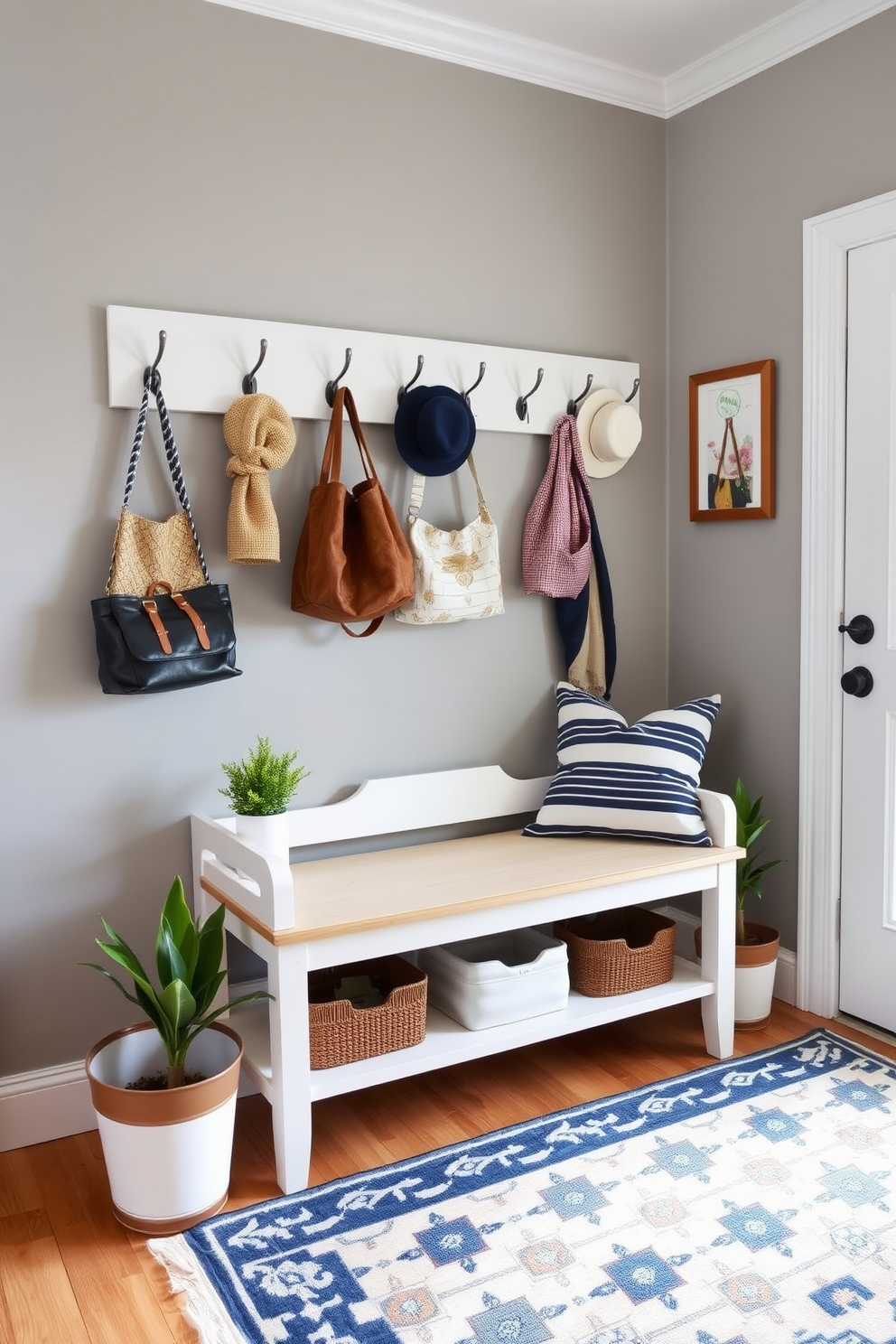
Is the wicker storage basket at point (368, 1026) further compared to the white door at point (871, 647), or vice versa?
the white door at point (871, 647)

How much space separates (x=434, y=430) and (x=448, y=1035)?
1.36 meters

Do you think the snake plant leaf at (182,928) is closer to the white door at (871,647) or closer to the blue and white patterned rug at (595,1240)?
the blue and white patterned rug at (595,1240)

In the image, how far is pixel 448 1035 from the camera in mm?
2400

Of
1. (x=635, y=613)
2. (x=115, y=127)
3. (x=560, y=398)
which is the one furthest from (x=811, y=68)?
(x=115, y=127)

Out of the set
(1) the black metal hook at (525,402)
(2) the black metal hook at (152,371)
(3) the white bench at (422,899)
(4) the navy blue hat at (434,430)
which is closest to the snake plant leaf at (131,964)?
(3) the white bench at (422,899)

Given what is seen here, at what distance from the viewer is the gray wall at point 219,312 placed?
2291 millimetres

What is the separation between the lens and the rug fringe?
1.73 metres

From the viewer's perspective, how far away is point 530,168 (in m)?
2.89

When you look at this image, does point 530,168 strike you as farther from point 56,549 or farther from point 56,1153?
point 56,1153

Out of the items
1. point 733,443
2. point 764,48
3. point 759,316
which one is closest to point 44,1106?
point 733,443

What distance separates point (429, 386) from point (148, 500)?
73 cm

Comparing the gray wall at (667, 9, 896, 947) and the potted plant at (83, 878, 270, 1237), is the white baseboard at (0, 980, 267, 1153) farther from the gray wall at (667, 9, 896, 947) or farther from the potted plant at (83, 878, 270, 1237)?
the gray wall at (667, 9, 896, 947)

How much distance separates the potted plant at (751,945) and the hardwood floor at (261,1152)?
6 cm

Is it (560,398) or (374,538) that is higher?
(560,398)
